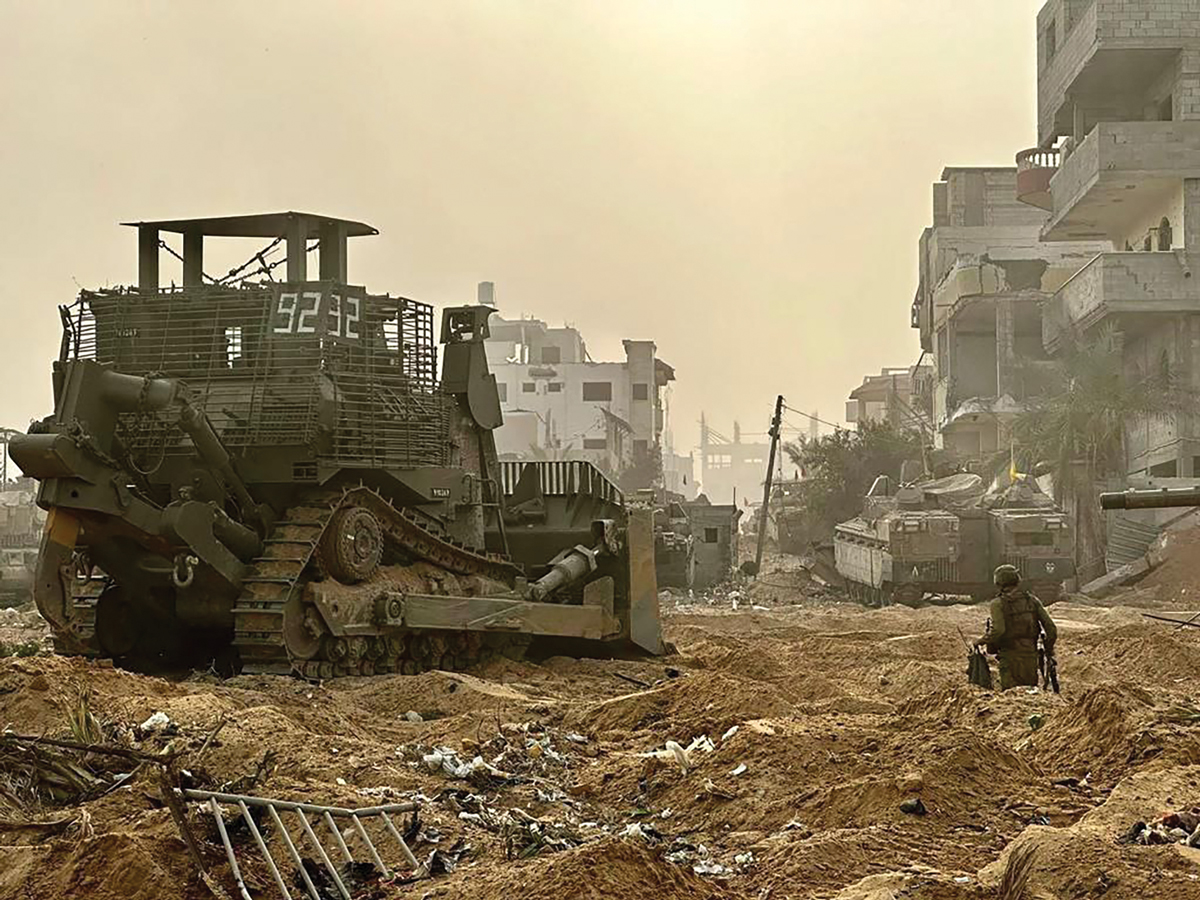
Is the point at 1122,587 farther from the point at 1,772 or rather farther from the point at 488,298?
the point at 488,298

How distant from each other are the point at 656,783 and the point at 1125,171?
32278 millimetres

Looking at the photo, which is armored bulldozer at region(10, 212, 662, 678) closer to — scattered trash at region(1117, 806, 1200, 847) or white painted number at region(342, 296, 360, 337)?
white painted number at region(342, 296, 360, 337)

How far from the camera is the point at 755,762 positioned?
28.8 feet

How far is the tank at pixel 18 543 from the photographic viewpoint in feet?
89.3

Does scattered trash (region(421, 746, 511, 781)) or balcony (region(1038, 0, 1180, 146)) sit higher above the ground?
balcony (region(1038, 0, 1180, 146))

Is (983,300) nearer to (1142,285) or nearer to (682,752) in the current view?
(1142,285)

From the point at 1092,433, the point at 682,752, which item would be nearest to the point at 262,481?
the point at 682,752

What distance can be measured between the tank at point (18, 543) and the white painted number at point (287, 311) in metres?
11.5

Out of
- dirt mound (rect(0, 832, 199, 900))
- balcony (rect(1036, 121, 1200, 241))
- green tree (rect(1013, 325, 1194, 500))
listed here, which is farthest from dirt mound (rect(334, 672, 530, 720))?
balcony (rect(1036, 121, 1200, 241))

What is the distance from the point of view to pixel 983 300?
156 ft

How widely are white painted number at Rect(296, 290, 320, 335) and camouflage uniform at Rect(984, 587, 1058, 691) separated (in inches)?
249

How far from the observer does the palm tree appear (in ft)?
119

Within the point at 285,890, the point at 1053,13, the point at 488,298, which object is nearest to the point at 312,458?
the point at 285,890

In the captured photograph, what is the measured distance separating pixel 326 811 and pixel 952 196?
5572cm
